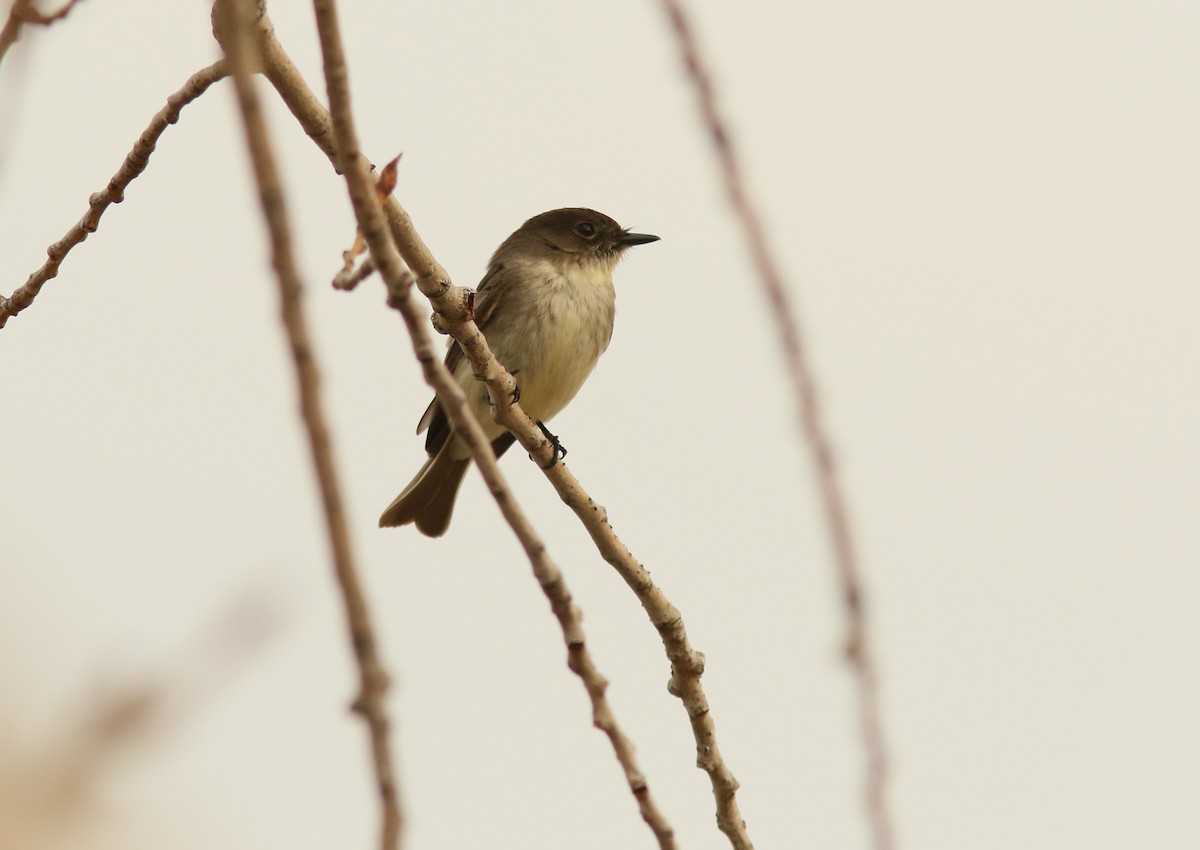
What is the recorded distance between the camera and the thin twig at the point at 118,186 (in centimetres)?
396

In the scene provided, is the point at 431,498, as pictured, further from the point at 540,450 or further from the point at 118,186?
the point at 118,186

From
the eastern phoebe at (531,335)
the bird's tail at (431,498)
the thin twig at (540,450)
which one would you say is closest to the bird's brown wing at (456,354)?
the eastern phoebe at (531,335)

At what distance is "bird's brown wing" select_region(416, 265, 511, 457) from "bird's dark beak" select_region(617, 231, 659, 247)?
96 centimetres

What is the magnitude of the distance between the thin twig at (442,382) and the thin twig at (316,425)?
0.50m

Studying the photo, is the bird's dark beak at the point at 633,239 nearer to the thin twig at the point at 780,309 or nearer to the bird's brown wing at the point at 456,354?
the bird's brown wing at the point at 456,354

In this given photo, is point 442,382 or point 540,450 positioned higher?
point 540,450

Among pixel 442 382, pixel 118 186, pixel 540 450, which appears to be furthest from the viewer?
→ pixel 540 450

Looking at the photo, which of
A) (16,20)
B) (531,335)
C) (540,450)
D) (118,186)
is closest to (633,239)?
(531,335)

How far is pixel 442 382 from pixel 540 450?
10.8 ft

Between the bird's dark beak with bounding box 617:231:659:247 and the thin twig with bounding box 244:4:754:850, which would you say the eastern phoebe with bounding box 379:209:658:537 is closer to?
the bird's dark beak with bounding box 617:231:659:247

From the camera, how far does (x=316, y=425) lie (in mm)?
1333

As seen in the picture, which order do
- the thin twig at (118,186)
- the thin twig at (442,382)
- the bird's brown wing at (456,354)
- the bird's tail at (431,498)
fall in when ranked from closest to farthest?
the thin twig at (442,382) < the thin twig at (118,186) < the bird's brown wing at (456,354) < the bird's tail at (431,498)

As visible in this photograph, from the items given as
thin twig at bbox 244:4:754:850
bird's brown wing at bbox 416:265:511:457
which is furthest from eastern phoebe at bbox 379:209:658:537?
thin twig at bbox 244:4:754:850

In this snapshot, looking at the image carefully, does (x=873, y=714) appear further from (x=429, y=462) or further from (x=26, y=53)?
(x=429, y=462)
